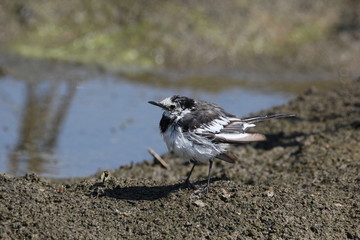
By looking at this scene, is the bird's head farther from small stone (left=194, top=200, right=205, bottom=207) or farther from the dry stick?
the dry stick

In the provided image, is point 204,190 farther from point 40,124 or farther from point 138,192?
point 40,124

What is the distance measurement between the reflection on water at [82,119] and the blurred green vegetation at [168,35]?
4.31 feet

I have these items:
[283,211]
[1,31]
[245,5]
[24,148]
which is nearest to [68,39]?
[1,31]

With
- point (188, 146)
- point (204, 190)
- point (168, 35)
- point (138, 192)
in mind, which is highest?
point (168, 35)

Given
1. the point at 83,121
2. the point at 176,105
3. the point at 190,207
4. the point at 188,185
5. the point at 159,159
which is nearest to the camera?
the point at 190,207

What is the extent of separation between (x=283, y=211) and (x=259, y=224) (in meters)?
0.36

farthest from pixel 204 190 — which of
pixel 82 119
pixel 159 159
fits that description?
pixel 82 119

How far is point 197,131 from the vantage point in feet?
22.3

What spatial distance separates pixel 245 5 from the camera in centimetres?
1764

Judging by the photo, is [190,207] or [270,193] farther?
[270,193]

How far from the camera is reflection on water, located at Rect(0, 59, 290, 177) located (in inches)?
388

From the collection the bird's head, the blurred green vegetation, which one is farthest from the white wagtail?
the blurred green vegetation

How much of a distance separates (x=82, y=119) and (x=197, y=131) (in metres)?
5.29

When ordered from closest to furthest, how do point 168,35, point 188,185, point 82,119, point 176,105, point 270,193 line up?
point 270,193, point 176,105, point 188,185, point 82,119, point 168,35
